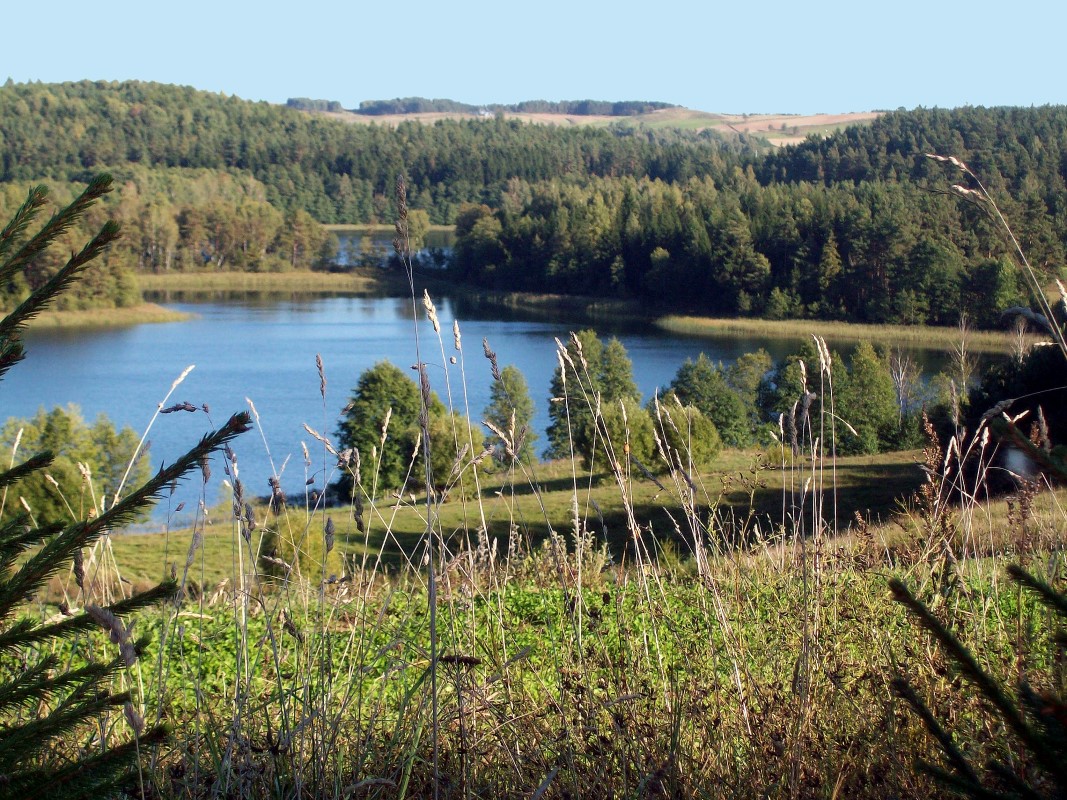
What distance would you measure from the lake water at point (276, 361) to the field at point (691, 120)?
324 feet

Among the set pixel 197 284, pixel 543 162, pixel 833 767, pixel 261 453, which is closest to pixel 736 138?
pixel 543 162

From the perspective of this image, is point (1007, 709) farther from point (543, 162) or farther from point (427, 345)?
point (543, 162)

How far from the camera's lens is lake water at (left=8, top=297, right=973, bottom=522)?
1070 inches

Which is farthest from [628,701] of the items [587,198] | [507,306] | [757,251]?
[587,198]

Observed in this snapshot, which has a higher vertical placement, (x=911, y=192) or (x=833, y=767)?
(x=911, y=192)

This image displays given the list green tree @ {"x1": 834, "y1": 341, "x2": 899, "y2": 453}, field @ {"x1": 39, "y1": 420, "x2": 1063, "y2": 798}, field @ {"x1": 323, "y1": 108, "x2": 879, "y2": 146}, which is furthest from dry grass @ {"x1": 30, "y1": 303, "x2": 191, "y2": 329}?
field @ {"x1": 323, "y1": 108, "x2": 879, "y2": 146}

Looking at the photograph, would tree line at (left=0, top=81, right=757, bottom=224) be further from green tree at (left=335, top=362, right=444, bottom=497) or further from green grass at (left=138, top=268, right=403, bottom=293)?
green tree at (left=335, top=362, right=444, bottom=497)

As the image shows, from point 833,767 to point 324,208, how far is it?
104 m

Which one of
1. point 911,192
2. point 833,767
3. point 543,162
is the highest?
point 543,162

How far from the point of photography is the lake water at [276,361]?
27188 millimetres

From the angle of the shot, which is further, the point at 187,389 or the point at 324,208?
the point at 324,208

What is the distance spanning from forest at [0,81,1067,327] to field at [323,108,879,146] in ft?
120

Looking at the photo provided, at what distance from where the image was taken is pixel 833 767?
5.23ft

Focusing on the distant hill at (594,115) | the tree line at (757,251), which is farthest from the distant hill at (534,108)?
the tree line at (757,251)
